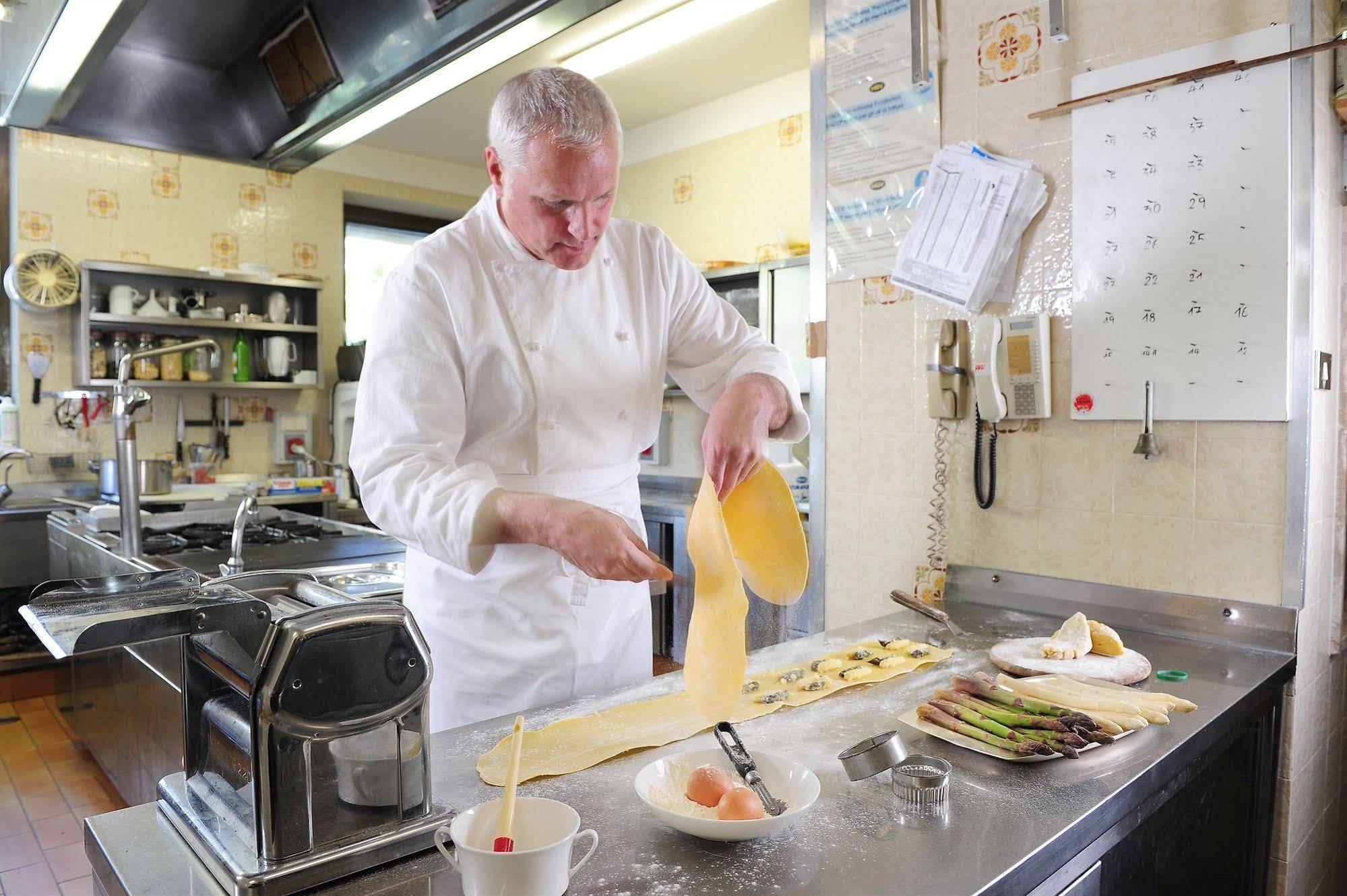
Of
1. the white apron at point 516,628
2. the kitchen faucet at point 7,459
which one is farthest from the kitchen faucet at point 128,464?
the white apron at point 516,628

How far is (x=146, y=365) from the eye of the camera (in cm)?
529

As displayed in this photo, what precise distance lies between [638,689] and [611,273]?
81 cm

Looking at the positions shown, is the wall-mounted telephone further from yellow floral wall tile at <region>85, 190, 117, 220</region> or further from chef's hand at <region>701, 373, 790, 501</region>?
yellow floral wall tile at <region>85, 190, 117, 220</region>

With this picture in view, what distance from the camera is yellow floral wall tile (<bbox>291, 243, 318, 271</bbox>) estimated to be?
608 cm

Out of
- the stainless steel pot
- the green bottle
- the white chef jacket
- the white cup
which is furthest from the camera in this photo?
the green bottle

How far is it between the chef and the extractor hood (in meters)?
0.79

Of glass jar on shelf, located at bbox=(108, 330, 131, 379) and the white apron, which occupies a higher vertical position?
glass jar on shelf, located at bbox=(108, 330, 131, 379)

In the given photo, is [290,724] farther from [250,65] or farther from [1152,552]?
[250,65]

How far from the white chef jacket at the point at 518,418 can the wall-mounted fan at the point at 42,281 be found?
177 inches

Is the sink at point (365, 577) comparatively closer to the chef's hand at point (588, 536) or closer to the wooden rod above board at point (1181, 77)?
the chef's hand at point (588, 536)

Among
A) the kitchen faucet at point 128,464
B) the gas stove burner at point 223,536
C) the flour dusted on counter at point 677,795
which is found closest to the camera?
the flour dusted on counter at point 677,795

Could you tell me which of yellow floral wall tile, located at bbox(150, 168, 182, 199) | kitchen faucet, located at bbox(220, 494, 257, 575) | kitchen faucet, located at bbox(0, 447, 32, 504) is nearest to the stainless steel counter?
kitchen faucet, located at bbox(220, 494, 257, 575)

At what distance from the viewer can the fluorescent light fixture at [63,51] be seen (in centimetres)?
226

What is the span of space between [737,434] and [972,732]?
1.82ft
